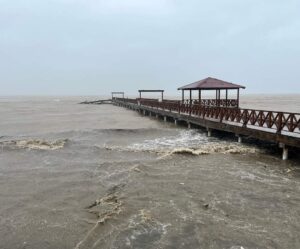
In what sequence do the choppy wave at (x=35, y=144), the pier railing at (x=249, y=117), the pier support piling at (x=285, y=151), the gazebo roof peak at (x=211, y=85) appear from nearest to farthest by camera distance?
the pier support piling at (x=285, y=151)
the pier railing at (x=249, y=117)
the choppy wave at (x=35, y=144)
the gazebo roof peak at (x=211, y=85)

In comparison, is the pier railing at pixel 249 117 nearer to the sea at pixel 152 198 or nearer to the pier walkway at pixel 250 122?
the pier walkway at pixel 250 122

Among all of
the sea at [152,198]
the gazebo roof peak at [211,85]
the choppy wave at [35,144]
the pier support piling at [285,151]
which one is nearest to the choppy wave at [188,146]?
the sea at [152,198]

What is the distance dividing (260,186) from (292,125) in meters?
4.13

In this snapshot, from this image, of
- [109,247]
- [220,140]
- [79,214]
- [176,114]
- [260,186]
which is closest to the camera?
[109,247]

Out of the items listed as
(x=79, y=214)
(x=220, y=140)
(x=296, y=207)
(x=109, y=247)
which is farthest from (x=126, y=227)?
(x=220, y=140)

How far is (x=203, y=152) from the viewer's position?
13.8 m

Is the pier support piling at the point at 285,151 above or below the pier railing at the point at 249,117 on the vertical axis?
below

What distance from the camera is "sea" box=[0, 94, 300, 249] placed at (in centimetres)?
623

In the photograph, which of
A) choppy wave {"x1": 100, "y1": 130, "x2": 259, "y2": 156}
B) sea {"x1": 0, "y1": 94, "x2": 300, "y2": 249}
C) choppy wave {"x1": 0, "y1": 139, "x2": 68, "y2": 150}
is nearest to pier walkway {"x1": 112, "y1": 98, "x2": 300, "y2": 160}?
choppy wave {"x1": 100, "y1": 130, "x2": 259, "y2": 156}

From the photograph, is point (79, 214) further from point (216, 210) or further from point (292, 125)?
point (292, 125)

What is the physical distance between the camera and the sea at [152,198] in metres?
6.23

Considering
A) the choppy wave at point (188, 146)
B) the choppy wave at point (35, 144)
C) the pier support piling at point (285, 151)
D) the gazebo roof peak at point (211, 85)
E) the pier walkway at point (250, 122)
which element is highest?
the gazebo roof peak at point (211, 85)

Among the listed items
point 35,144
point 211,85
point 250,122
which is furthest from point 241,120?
point 35,144

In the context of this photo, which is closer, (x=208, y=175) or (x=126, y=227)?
(x=126, y=227)
